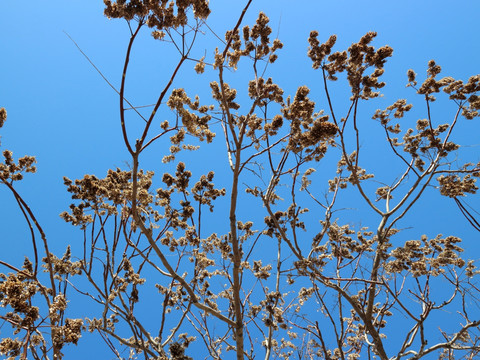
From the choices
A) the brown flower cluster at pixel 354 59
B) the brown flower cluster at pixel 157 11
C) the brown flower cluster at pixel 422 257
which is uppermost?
the brown flower cluster at pixel 354 59

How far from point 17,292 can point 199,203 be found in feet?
11.4

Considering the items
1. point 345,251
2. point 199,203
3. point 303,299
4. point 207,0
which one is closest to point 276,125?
point 207,0

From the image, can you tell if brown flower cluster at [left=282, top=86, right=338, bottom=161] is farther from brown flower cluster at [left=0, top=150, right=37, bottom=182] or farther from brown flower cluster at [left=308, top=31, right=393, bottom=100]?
brown flower cluster at [left=0, top=150, right=37, bottom=182]

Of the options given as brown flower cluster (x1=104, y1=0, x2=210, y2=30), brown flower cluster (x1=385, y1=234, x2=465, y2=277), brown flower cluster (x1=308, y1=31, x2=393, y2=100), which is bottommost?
brown flower cluster (x1=385, y1=234, x2=465, y2=277)

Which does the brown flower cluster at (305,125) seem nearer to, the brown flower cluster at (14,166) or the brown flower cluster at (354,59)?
the brown flower cluster at (354,59)

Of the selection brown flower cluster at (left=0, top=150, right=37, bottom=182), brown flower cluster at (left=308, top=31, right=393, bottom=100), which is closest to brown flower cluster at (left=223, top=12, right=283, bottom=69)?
brown flower cluster at (left=308, top=31, right=393, bottom=100)

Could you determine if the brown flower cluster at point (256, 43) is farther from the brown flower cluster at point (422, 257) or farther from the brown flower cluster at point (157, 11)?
the brown flower cluster at point (422, 257)

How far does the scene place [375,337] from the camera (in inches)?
188

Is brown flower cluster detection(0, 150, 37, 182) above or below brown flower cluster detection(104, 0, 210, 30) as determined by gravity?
below

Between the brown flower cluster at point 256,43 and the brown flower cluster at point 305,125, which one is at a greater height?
the brown flower cluster at point 256,43

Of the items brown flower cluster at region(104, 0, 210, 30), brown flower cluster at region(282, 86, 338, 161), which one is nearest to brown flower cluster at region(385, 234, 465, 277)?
brown flower cluster at region(282, 86, 338, 161)

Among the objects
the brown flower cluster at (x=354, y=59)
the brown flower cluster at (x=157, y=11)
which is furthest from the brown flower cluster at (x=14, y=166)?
the brown flower cluster at (x=354, y=59)

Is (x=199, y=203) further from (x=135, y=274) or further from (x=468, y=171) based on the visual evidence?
(x=468, y=171)

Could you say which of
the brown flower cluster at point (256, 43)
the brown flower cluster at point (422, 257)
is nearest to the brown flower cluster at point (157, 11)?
the brown flower cluster at point (256, 43)
